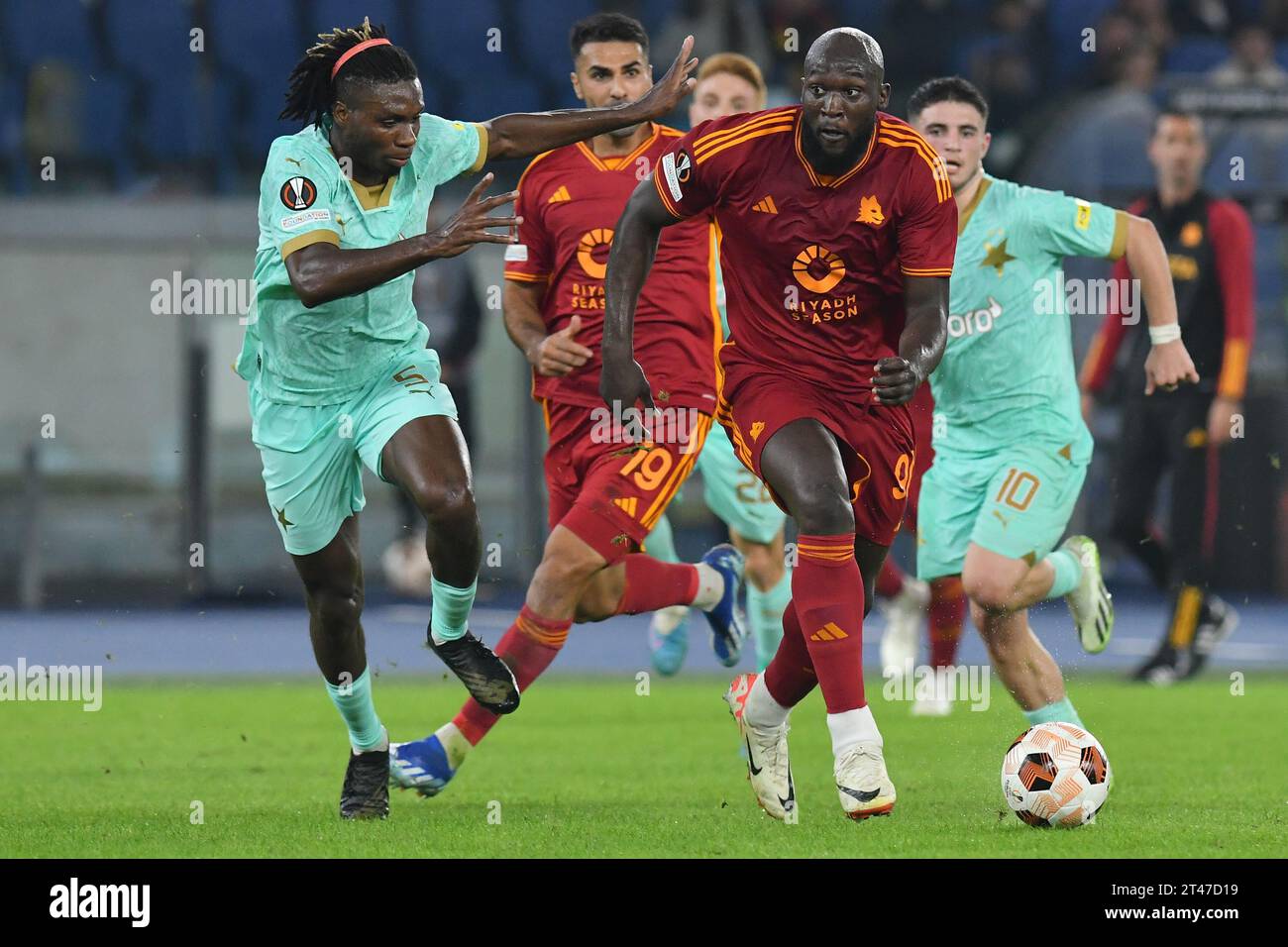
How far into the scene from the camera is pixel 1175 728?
29.5 ft

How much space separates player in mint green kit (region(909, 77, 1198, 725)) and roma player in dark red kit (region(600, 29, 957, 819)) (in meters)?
0.95

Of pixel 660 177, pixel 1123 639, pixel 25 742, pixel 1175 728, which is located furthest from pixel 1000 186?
pixel 1123 639

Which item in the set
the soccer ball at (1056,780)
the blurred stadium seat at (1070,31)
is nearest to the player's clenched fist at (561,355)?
the soccer ball at (1056,780)

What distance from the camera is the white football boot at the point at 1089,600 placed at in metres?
7.45

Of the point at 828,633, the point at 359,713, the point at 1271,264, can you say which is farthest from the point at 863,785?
the point at 1271,264

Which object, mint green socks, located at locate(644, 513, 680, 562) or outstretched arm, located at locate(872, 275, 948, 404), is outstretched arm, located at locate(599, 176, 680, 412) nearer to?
outstretched arm, located at locate(872, 275, 948, 404)

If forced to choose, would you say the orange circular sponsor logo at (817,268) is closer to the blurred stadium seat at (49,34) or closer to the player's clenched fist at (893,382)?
the player's clenched fist at (893,382)

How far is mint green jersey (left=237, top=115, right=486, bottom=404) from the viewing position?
594cm

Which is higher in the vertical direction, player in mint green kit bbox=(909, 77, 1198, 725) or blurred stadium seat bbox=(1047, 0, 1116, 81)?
blurred stadium seat bbox=(1047, 0, 1116, 81)

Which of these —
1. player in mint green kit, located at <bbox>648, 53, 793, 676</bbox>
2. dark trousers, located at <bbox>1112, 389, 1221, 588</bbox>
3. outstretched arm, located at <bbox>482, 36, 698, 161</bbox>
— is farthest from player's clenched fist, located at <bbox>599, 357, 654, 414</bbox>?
dark trousers, located at <bbox>1112, 389, 1221, 588</bbox>

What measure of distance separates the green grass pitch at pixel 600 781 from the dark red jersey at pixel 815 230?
1383mm

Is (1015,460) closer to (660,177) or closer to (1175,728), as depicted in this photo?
(660,177)

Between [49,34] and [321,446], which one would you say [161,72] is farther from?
[321,446]
